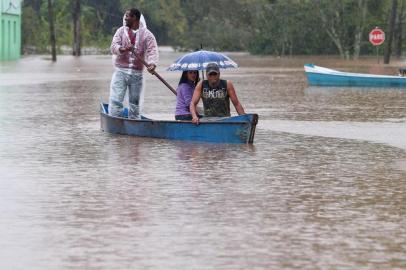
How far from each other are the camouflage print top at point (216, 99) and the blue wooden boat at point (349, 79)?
17.9m

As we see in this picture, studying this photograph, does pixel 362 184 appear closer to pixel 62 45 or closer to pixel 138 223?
pixel 138 223

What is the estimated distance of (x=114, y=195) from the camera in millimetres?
12555

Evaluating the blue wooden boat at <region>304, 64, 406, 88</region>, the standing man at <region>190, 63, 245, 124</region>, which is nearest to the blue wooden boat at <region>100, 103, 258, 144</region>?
the standing man at <region>190, 63, 245, 124</region>

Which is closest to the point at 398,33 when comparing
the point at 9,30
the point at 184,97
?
the point at 9,30

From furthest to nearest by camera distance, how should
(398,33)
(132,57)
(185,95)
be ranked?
(398,33)
(132,57)
(185,95)

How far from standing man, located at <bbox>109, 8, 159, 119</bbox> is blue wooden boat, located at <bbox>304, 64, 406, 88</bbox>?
1704cm

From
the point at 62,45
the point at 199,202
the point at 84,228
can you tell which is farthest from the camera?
the point at 62,45

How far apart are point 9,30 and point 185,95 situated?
61.7 metres

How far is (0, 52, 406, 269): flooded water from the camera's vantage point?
30.6ft

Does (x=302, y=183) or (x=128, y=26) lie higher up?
(x=128, y=26)

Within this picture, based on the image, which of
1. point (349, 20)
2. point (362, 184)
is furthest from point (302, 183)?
point (349, 20)

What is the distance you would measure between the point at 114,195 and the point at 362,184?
8.77 feet

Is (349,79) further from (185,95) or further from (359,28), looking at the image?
(359,28)

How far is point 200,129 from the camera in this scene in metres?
18.0
